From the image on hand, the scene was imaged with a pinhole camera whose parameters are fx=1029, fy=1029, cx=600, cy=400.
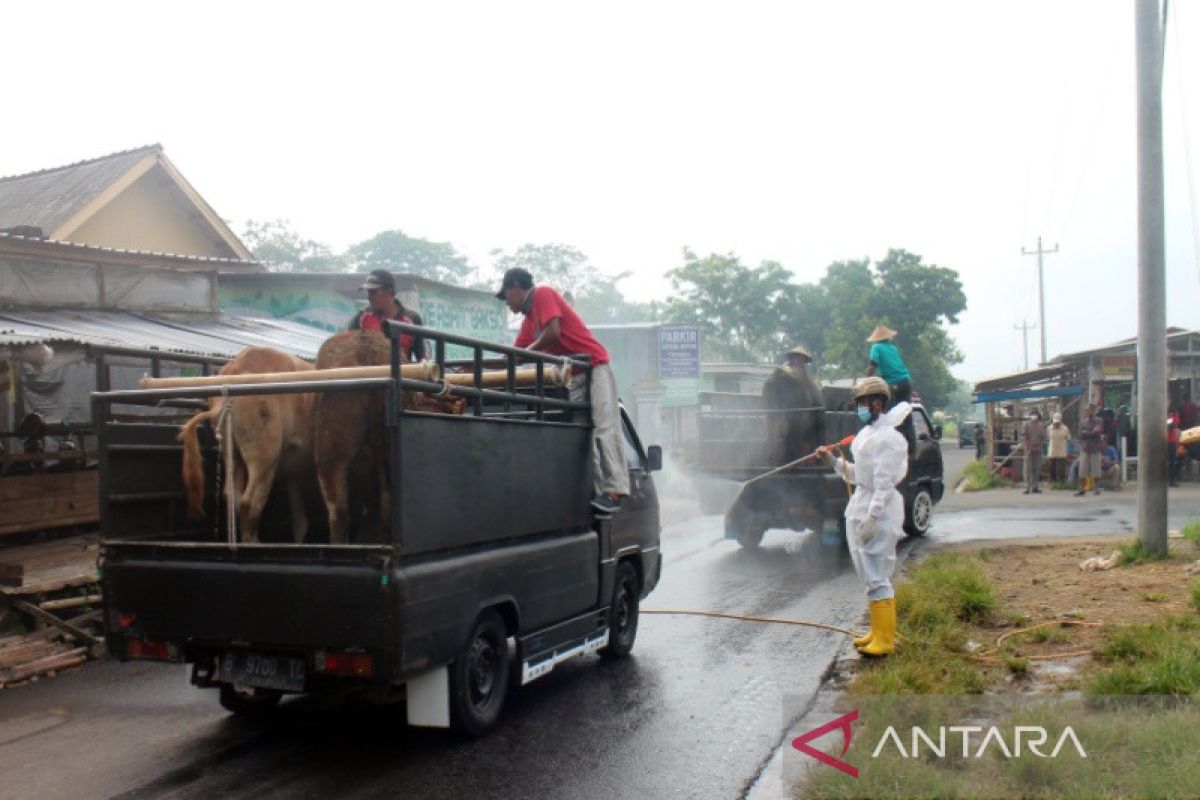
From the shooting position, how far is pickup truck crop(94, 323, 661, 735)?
15.5ft

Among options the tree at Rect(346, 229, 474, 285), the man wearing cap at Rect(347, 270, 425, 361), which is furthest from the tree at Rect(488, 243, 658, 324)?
the man wearing cap at Rect(347, 270, 425, 361)

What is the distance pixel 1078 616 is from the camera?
301 inches

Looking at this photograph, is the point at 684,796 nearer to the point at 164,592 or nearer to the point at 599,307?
the point at 164,592

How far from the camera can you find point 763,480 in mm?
12422

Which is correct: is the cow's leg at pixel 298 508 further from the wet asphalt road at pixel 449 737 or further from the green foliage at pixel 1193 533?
the green foliage at pixel 1193 533

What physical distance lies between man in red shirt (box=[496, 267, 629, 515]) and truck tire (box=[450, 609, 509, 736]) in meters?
1.43

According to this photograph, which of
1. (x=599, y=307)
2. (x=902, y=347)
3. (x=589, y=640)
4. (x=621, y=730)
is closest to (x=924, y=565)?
(x=589, y=640)

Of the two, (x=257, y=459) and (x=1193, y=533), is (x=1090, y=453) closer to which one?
(x=1193, y=533)

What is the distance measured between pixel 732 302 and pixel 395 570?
152 feet

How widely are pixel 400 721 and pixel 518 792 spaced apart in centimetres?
137

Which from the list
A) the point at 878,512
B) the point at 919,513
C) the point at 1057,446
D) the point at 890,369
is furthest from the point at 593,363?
the point at 1057,446

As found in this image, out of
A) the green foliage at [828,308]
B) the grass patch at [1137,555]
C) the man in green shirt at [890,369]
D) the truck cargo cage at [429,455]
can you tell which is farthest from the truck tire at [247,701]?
the green foliage at [828,308]

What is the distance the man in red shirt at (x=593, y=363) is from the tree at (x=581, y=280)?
44749 mm

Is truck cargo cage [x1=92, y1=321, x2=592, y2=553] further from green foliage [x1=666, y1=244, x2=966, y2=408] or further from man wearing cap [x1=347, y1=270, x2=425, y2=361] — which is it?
green foliage [x1=666, y1=244, x2=966, y2=408]
